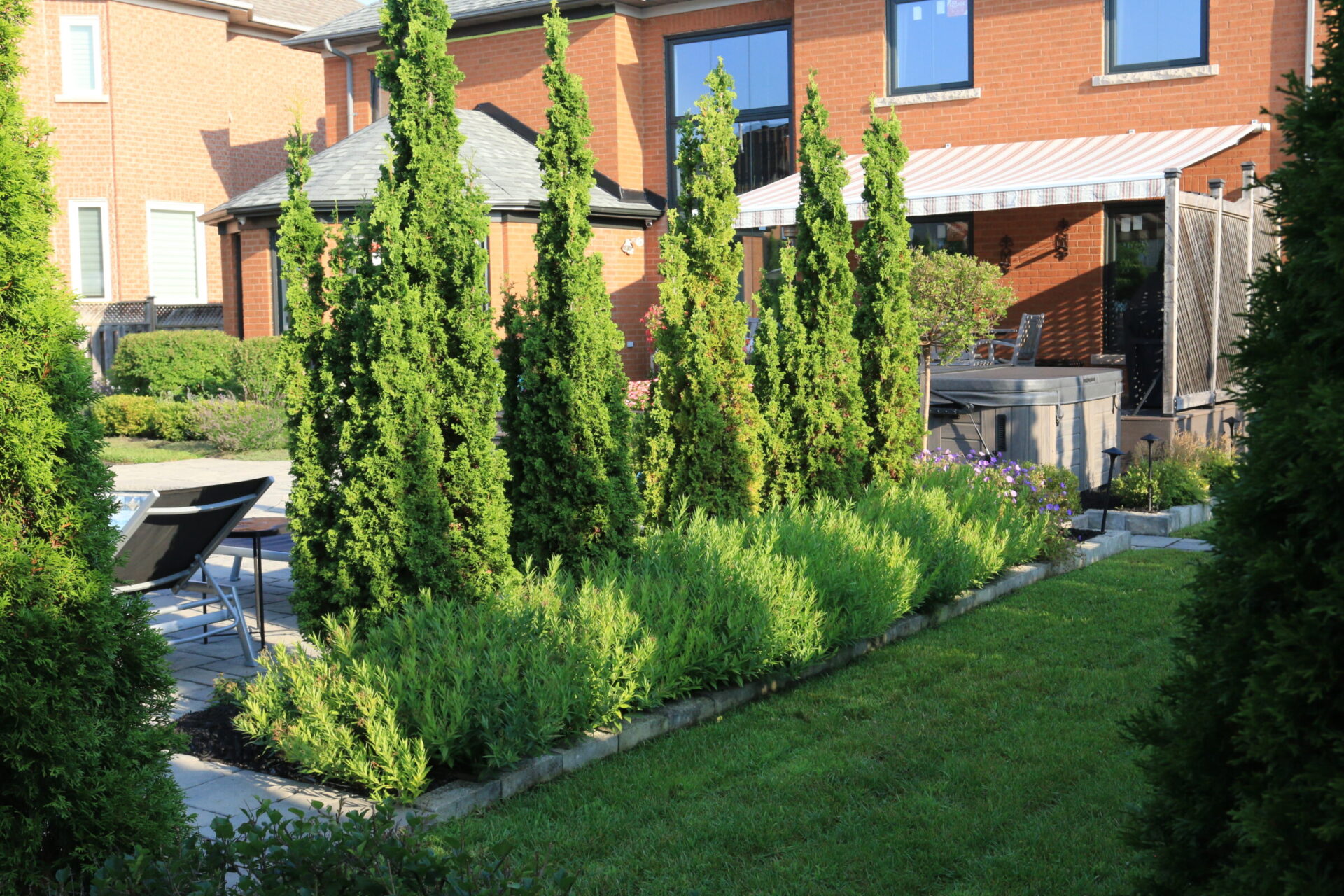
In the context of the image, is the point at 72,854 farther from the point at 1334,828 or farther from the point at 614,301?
the point at 614,301

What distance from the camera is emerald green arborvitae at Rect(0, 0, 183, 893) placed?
3.21 m

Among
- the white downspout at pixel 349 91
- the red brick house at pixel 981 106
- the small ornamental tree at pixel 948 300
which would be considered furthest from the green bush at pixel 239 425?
the small ornamental tree at pixel 948 300

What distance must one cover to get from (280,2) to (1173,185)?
23911mm

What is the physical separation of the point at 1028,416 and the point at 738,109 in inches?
423

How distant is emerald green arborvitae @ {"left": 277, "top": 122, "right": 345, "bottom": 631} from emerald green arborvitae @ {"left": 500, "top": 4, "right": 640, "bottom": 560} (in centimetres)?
107

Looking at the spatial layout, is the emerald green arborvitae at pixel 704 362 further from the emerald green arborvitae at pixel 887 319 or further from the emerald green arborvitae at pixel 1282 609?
the emerald green arborvitae at pixel 1282 609

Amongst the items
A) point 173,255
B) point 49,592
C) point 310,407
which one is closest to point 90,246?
point 173,255

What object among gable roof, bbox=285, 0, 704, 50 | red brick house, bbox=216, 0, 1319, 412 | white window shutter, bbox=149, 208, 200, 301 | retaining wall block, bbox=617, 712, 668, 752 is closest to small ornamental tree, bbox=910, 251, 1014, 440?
red brick house, bbox=216, 0, 1319, 412

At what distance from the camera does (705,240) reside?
7996 mm

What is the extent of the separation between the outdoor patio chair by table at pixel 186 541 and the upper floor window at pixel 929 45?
550 inches

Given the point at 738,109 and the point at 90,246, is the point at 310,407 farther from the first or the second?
the point at 90,246

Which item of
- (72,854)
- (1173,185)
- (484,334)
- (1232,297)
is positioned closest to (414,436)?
(484,334)

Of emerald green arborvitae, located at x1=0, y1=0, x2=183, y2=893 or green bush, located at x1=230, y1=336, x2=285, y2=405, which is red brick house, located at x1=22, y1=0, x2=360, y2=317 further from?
emerald green arborvitae, located at x1=0, y1=0, x2=183, y2=893

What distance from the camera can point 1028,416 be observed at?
1103 centimetres
